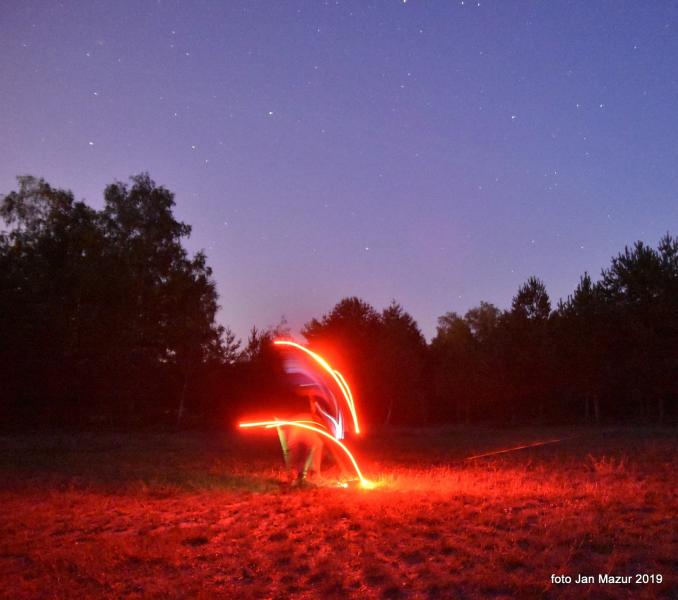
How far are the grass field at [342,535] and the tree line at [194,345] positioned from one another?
21993 mm

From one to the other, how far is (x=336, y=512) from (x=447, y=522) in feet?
5.95

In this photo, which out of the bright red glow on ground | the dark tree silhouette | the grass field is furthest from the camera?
the dark tree silhouette

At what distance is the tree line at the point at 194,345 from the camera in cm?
3541

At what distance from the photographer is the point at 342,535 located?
845 cm

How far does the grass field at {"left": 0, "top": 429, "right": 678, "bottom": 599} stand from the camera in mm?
6656

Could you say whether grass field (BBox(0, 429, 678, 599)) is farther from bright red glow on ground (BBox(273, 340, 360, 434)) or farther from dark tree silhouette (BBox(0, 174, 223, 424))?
dark tree silhouette (BBox(0, 174, 223, 424))

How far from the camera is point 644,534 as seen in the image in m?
7.82

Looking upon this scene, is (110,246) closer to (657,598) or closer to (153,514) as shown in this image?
(153,514)

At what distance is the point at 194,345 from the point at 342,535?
35.3m

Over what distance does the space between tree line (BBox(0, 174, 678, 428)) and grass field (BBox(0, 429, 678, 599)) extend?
22.0m

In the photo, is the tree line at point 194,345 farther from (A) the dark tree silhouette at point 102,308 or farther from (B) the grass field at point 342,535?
(B) the grass field at point 342,535

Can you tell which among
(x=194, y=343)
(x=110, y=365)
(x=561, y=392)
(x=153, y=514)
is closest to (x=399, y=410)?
(x=561, y=392)

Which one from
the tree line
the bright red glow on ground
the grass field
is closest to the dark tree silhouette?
the tree line

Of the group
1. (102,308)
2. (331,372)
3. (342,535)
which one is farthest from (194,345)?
(342,535)
